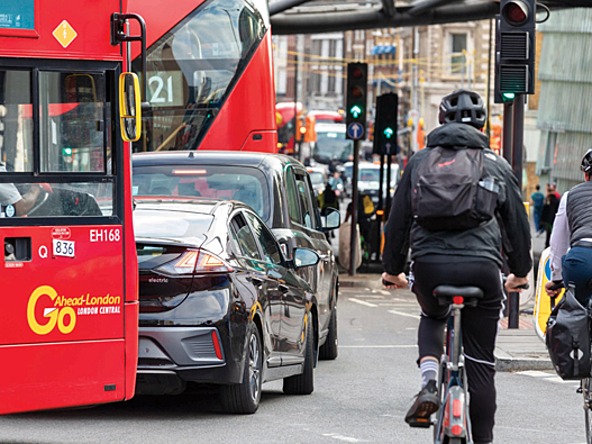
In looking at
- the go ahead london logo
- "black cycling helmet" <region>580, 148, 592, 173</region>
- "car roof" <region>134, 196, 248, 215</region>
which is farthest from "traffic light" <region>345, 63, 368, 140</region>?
the go ahead london logo

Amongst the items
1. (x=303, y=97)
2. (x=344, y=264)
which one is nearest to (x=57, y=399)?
(x=344, y=264)

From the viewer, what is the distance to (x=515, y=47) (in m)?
15.5

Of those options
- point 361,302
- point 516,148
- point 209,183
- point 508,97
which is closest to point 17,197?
point 209,183

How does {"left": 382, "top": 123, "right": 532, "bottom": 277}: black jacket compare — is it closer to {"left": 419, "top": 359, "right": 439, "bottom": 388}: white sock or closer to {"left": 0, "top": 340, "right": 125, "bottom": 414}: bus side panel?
{"left": 419, "top": 359, "right": 439, "bottom": 388}: white sock

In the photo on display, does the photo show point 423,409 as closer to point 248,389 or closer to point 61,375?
point 61,375

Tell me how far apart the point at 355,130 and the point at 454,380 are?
68.3 feet

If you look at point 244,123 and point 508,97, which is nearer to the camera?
point 508,97

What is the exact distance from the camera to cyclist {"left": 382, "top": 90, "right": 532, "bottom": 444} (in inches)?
265

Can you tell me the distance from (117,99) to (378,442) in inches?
99.6

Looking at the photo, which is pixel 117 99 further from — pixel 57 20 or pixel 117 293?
pixel 117 293

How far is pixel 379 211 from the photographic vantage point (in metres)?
30.0

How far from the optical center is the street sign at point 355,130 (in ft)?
89.0

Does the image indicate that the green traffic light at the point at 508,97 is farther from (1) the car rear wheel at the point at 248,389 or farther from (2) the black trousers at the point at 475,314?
(2) the black trousers at the point at 475,314

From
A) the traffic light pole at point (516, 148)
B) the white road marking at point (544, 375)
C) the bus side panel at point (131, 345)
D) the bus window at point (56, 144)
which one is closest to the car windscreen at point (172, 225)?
the bus side panel at point (131, 345)
